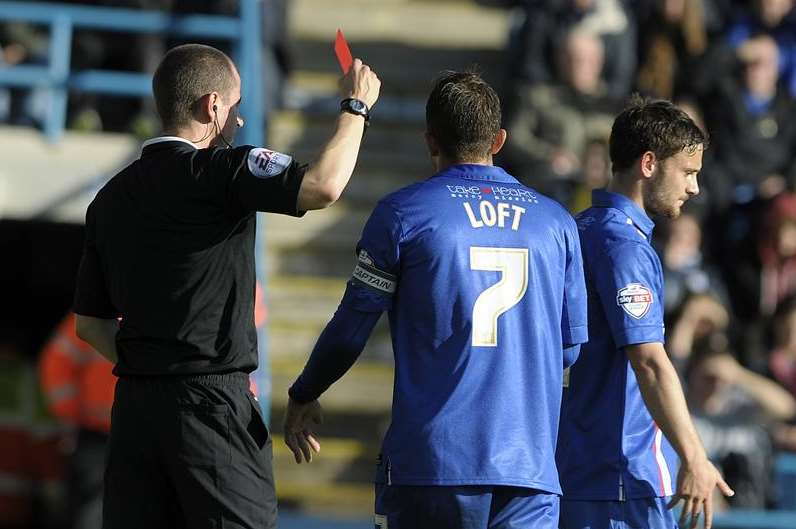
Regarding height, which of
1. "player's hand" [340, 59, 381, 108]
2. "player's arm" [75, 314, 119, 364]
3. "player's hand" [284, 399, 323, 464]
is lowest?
"player's hand" [284, 399, 323, 464]

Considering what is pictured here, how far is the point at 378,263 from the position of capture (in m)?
4.50

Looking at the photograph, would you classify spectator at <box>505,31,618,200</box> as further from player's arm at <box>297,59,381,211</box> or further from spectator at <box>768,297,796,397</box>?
player's arm at <box>297,59,381,211</box>

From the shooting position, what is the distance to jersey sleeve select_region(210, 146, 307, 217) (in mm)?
4410

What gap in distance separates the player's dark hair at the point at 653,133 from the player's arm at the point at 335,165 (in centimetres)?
104

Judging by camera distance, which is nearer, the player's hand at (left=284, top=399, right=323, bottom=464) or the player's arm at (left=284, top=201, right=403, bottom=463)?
the player's arm at (left=284, top=201, right=403, bottom=463)

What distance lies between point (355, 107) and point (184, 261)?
2.35ft

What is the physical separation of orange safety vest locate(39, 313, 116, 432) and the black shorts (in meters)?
4.34

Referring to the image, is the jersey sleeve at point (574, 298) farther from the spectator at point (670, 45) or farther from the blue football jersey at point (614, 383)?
the spectator at point (670, 45)

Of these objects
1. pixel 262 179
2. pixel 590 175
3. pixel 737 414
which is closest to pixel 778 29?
pixel 590 175

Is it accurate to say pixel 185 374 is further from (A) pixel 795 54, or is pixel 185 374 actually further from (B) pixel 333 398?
(A) pixel 795 54

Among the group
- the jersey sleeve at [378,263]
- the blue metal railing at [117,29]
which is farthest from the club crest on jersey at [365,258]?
the blue metal railing at [117,29]

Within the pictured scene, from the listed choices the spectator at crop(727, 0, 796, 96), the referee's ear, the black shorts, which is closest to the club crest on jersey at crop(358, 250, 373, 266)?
the black shorts

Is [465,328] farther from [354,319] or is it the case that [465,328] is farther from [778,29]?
[778,29]

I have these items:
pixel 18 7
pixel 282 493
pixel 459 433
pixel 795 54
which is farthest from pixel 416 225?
pixel 795 54
